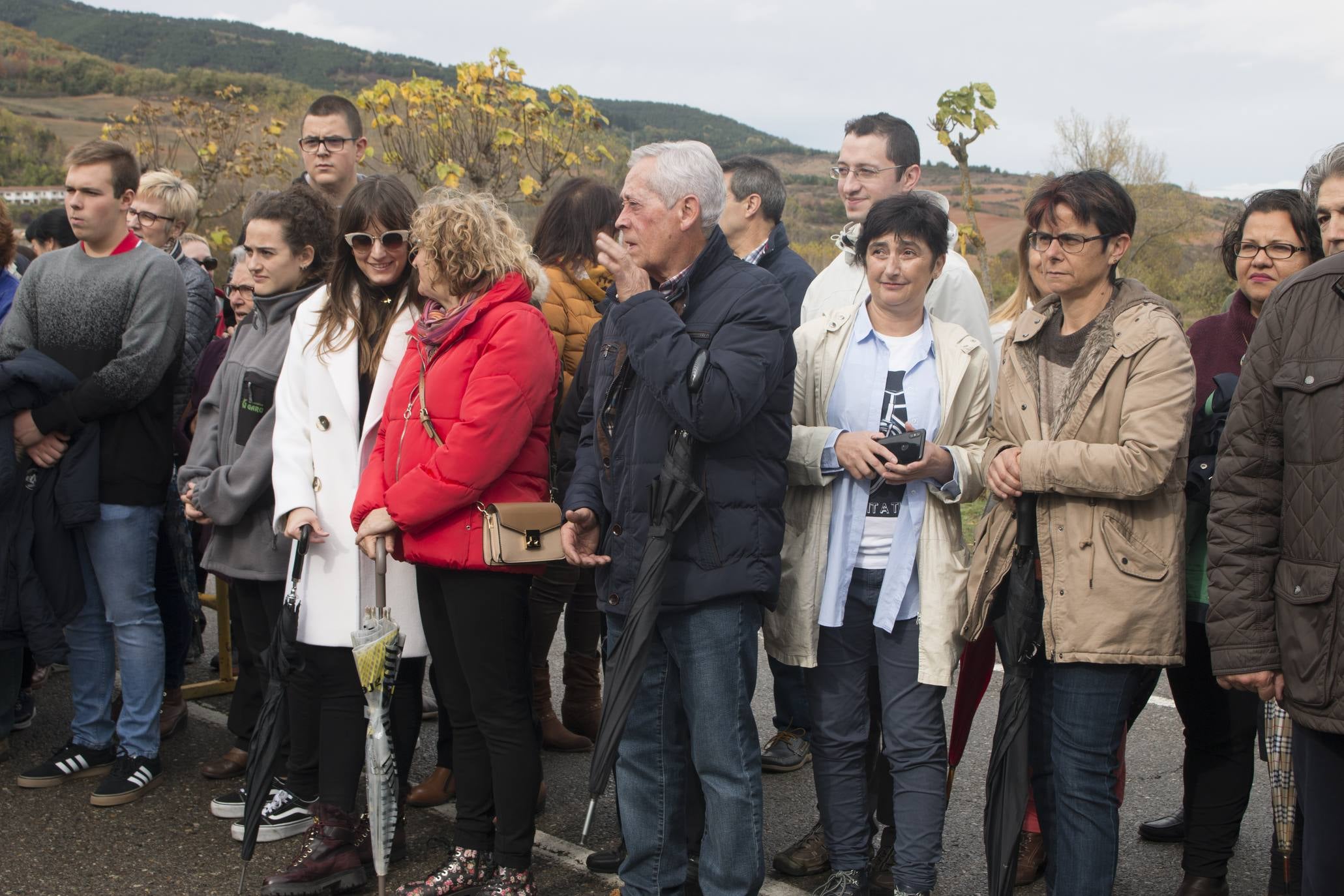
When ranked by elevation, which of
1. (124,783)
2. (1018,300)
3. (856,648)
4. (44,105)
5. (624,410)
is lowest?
(124,783)

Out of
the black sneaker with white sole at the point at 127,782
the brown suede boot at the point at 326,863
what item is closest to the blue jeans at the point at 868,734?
the brown suede boot at the point at 326,863

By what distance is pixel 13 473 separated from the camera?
4422mm

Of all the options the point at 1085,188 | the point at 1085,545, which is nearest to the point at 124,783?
the point at 1085,545

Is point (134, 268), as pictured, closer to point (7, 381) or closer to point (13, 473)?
point (7, 381)

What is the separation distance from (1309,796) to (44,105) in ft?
253

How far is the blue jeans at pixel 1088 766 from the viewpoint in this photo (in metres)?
3.07

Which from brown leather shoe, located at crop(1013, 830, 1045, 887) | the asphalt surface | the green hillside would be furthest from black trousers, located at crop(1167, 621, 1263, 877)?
the green hillside

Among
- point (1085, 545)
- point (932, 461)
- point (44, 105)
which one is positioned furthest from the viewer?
point (44, 105)

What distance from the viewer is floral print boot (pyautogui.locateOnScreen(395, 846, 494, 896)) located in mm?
3551

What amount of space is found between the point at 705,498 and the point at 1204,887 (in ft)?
6.58

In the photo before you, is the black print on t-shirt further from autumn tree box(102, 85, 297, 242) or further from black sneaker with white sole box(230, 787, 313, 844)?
autumn tree box(102, 85, 297, 242)

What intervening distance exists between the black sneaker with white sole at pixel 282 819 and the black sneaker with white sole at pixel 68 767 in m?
0.86

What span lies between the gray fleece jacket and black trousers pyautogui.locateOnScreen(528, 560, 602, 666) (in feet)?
3.49

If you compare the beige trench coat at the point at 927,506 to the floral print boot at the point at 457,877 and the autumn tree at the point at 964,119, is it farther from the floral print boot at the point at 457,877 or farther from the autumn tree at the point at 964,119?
the autumn tree at the point at 964,119
